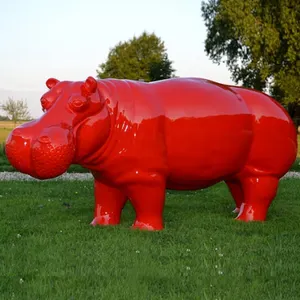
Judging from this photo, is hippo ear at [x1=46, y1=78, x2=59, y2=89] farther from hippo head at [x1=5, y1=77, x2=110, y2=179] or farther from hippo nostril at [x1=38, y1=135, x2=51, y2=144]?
hippo nostril at [x1=38, y1=135, x2=51, y2=144]

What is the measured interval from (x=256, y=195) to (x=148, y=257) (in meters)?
2.44

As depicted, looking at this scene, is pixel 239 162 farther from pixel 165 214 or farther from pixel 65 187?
pixel 65 187

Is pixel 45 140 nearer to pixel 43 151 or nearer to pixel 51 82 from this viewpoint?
pixel 43 151

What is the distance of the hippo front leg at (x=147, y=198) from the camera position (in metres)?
5.82

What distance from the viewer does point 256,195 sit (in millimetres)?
6746

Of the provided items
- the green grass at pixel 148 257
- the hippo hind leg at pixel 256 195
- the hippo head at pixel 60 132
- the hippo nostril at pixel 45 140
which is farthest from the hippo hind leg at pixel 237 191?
the hippo nostril at pixel 45 140

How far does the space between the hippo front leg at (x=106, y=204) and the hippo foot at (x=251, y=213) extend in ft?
5.25

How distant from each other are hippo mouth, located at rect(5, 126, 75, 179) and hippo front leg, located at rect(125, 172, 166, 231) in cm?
94

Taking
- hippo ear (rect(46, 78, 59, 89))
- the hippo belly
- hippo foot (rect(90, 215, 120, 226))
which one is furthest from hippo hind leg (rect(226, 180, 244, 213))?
hippo ear (rect(46, 78, 59, 89))

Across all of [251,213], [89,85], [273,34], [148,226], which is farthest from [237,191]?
[273,34]

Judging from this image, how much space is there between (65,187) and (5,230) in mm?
4628

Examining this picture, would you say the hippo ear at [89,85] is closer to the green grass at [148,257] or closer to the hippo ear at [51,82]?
the hippo ear at [51,82]

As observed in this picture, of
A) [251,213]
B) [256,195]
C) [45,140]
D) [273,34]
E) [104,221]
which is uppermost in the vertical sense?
[273,34]

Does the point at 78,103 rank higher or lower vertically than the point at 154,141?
higher
